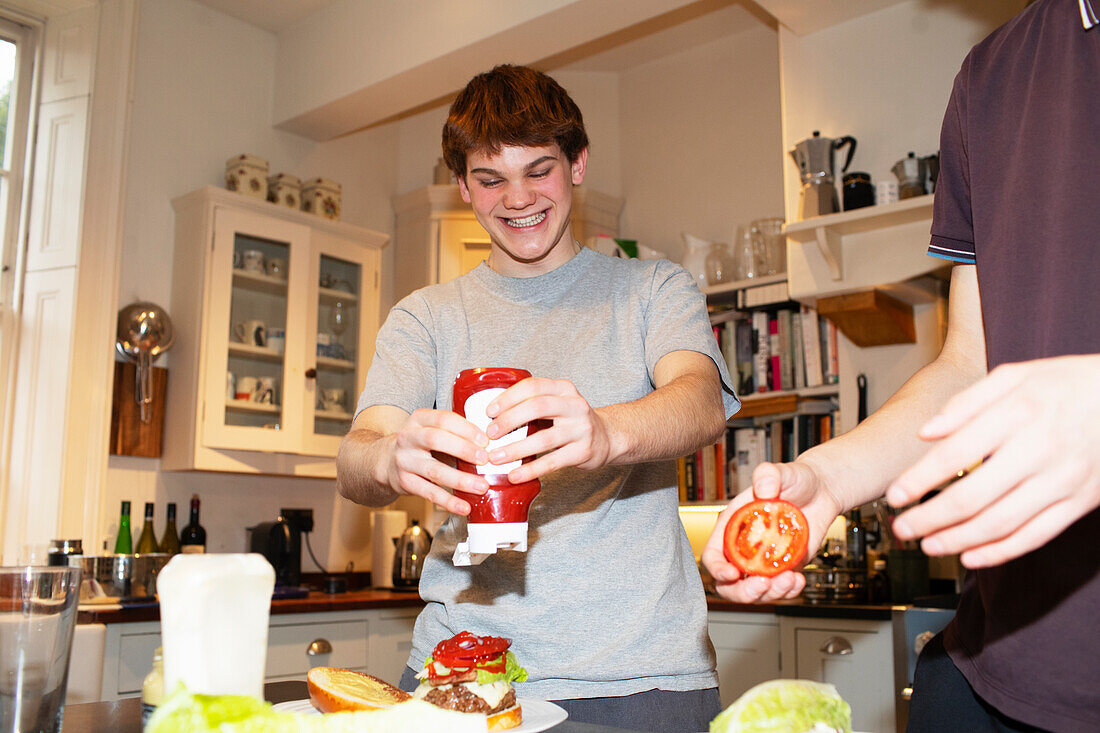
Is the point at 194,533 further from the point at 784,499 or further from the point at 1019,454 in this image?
the point at 1019,454

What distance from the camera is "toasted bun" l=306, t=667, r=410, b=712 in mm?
922

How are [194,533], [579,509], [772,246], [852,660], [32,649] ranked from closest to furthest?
1. [32,649]
2. [579,509]
3. [852,660]
4. [194,533]
5. [772,246]

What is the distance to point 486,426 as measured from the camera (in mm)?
951

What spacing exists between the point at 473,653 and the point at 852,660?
6.89 feet

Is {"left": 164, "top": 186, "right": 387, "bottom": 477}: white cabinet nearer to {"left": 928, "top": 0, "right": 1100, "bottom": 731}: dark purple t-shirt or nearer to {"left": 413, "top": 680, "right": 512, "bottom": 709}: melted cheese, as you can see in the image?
{"left": 413, "top": 680, "right": 512, "bottom": 709}: melted cheese

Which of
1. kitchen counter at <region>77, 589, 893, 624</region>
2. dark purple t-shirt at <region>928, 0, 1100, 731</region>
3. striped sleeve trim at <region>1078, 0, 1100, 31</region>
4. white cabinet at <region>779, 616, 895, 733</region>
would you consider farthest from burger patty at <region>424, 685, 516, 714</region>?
white cabinet at <region>779, 616, 895, 733</region>

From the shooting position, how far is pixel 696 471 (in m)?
4.04

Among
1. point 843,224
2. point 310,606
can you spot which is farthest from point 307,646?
point 843,224

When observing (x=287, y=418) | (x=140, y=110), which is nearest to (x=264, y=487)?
(x=287, y=418)

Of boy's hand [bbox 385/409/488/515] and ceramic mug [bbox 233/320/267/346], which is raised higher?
ceramic mug [bbox 233/320/267/346]

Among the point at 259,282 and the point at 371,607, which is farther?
the point at 259,282

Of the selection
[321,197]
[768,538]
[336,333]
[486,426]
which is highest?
[321,197]

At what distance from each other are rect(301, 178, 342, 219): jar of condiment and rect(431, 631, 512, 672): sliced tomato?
3308 millimetres

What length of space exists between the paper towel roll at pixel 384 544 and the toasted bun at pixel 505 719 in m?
3.12
